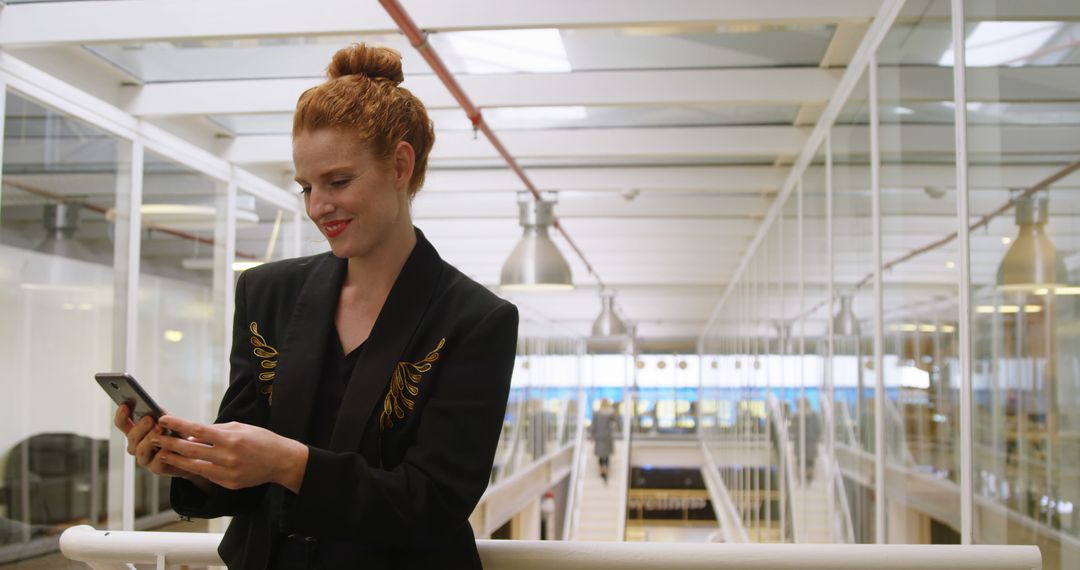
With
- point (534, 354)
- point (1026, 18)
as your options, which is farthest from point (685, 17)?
point (534, 354)

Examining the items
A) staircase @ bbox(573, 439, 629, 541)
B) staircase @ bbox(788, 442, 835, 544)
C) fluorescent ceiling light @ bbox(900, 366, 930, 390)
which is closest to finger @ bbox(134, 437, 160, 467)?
fluorescent ceiling light @ bbox(900, 366, 930, 390)

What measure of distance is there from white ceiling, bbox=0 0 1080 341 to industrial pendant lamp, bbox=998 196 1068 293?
0.17 feet

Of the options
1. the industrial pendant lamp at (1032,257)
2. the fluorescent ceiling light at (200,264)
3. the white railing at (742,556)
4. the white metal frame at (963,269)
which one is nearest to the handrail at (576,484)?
the fluorescent ceiling light at (200,264)

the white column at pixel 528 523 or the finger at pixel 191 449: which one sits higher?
the finger at pixel 191 449

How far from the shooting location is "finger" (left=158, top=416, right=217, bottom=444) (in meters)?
1.12

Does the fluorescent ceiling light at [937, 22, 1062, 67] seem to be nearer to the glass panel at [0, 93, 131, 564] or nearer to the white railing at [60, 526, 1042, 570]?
the white railing at [60, 526, 1042, 570]

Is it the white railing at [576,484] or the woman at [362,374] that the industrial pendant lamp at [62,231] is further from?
the white railing at [576,484]

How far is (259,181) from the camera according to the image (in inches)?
263

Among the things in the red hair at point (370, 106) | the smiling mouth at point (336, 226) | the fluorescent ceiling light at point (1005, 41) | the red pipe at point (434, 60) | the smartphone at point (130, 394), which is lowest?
the smartphone at point (130, 394)

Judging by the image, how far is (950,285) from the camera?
2.94 meters

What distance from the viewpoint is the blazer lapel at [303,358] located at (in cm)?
132

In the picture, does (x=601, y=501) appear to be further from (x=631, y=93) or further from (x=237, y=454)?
(x=237, y=454)

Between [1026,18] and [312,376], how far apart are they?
1.76m

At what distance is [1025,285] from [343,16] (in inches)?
108
